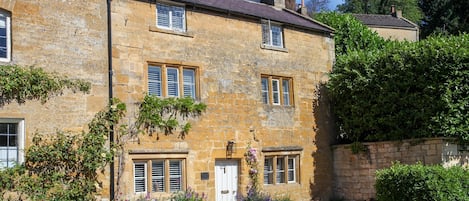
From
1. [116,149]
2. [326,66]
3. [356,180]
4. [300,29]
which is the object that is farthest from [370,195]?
[116,149]

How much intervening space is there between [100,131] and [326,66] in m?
10.3

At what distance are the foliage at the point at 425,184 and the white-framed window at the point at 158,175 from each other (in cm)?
605

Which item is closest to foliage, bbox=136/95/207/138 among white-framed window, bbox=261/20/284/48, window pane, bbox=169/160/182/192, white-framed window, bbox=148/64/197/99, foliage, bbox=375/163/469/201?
white-framed window, bbox=148/64/197/99

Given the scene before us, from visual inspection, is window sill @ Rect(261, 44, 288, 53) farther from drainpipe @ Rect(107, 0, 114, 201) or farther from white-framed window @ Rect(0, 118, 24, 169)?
white-framed window @ Rect(0, 118, 24, 169)

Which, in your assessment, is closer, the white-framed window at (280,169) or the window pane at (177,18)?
the window pane at (177,18)

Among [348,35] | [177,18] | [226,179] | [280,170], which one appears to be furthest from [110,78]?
[348,35]

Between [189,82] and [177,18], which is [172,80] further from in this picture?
[177,18]

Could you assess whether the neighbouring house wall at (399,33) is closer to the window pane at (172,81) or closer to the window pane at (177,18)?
the window pane at (177,18)

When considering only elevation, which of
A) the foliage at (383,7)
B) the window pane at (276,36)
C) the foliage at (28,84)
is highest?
the foliage at (383,7)

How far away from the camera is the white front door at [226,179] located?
59.5 feet

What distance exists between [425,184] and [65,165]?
9.35 meters

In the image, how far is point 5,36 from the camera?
14219 mm

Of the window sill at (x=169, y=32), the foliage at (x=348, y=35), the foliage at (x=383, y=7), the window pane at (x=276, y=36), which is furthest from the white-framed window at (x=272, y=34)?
the foliage at (x=383, y=7)

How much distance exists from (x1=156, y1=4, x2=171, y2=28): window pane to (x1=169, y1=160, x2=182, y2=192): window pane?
168 inches
